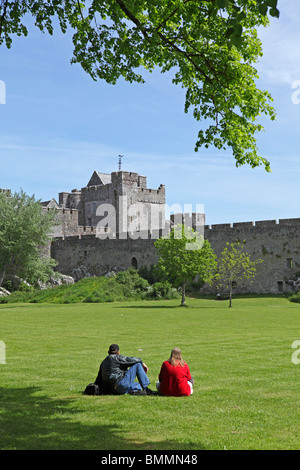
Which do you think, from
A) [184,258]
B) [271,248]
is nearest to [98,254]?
[271,248]

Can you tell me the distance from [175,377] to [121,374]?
3.20ft

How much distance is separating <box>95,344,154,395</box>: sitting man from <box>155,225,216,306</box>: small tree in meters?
25.9

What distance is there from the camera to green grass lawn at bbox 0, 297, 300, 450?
7.30m

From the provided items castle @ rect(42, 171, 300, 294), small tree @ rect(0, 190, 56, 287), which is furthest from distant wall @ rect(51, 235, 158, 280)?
small tree @ rect(0, 190, 56, 287)

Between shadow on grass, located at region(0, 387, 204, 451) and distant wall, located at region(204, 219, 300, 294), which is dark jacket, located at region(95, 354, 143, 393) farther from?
distant wall, located at region(204, 219, 300, 294)

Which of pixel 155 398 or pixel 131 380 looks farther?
pixel 131 380

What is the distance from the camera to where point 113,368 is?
996 centimetres

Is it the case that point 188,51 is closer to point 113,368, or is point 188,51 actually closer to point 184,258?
point 113,368

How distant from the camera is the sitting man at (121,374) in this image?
32.6 feet

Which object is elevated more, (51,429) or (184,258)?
(184,258)

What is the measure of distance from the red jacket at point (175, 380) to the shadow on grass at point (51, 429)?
5.36 feet

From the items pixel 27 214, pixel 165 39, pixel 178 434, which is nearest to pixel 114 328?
pixel 165 39
